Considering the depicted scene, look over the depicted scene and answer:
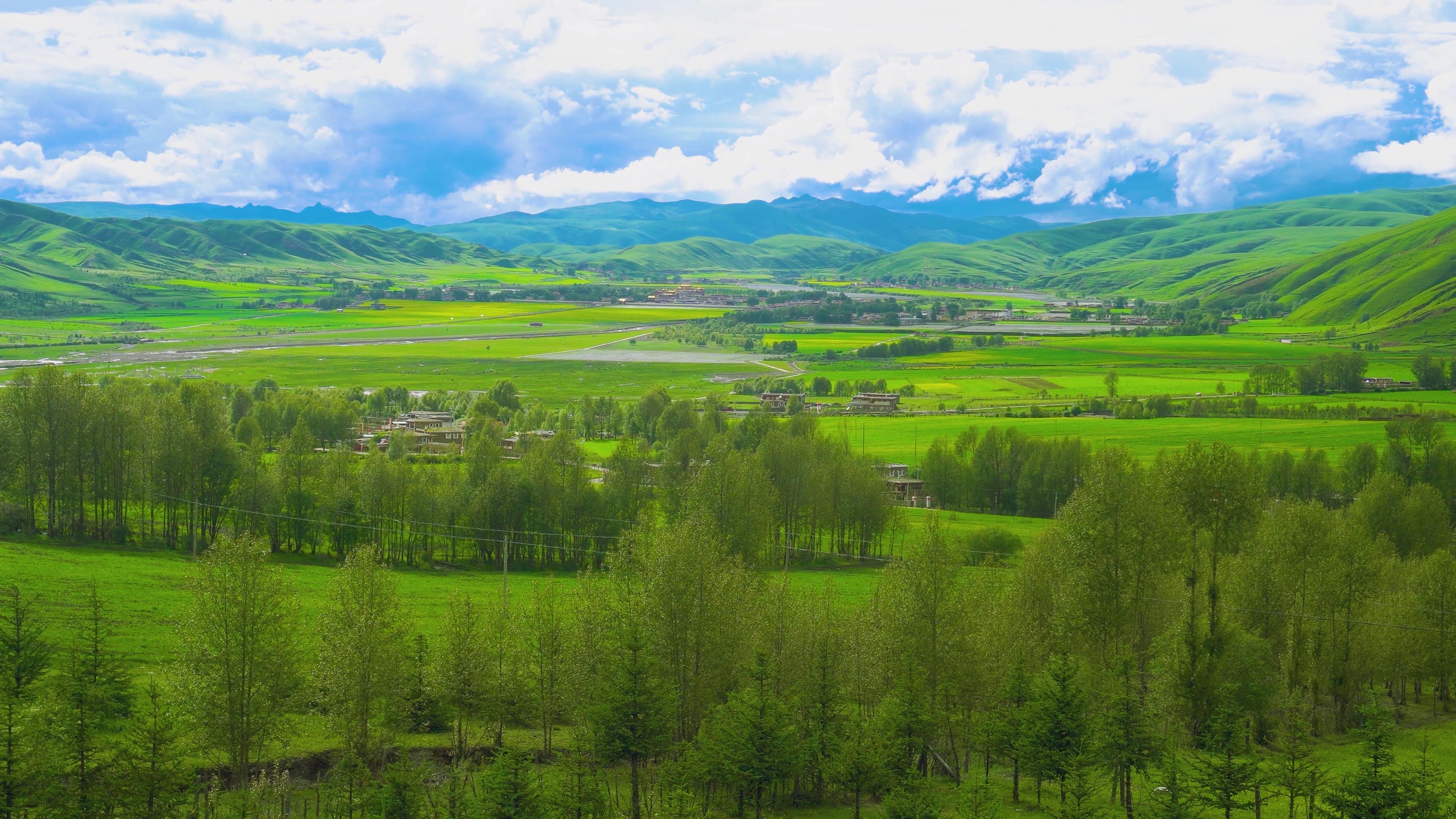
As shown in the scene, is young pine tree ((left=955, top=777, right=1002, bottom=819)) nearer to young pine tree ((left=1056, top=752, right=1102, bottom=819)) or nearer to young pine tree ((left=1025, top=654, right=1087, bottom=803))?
young pine tree ((left=1056, top=752, right=1102, bottom=819))

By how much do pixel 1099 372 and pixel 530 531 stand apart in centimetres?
12933

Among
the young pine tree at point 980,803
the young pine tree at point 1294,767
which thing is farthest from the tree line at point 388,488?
the young pine tree at point 1294,767

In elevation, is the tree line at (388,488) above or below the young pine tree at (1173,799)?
above

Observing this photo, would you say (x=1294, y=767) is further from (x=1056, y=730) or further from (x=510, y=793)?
(x=510, y=793)

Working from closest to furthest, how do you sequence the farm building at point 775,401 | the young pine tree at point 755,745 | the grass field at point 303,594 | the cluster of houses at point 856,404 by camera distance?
the young pine tree at point 755,745, the grass field at point 303,594, the farm building at point 775,401, the cluster of houses at point 856,404

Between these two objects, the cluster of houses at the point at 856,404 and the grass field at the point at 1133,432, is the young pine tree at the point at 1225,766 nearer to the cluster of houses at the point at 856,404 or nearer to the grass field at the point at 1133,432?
the grass field at the point at 1133,432

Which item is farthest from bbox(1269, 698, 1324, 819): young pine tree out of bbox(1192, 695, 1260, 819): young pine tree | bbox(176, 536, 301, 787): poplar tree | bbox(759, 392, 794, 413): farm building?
bbox(759, 392, 794, 413): farm building

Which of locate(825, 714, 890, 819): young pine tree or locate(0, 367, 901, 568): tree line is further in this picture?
locate(0, 367, 901, 568): tree line

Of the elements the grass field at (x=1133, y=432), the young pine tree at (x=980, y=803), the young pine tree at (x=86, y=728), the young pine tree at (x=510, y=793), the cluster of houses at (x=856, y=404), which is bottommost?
the young pine tree at (x=980, y=803)

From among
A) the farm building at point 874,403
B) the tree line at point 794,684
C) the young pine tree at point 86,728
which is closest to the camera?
→ the young pine tree at point 86,728

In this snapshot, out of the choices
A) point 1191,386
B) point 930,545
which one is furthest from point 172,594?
point 1191,386

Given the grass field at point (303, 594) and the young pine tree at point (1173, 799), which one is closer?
the young pine tree at point (1173, 799)

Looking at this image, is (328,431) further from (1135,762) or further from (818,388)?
(1135,762)

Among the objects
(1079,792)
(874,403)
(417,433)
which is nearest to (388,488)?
(417,433)
